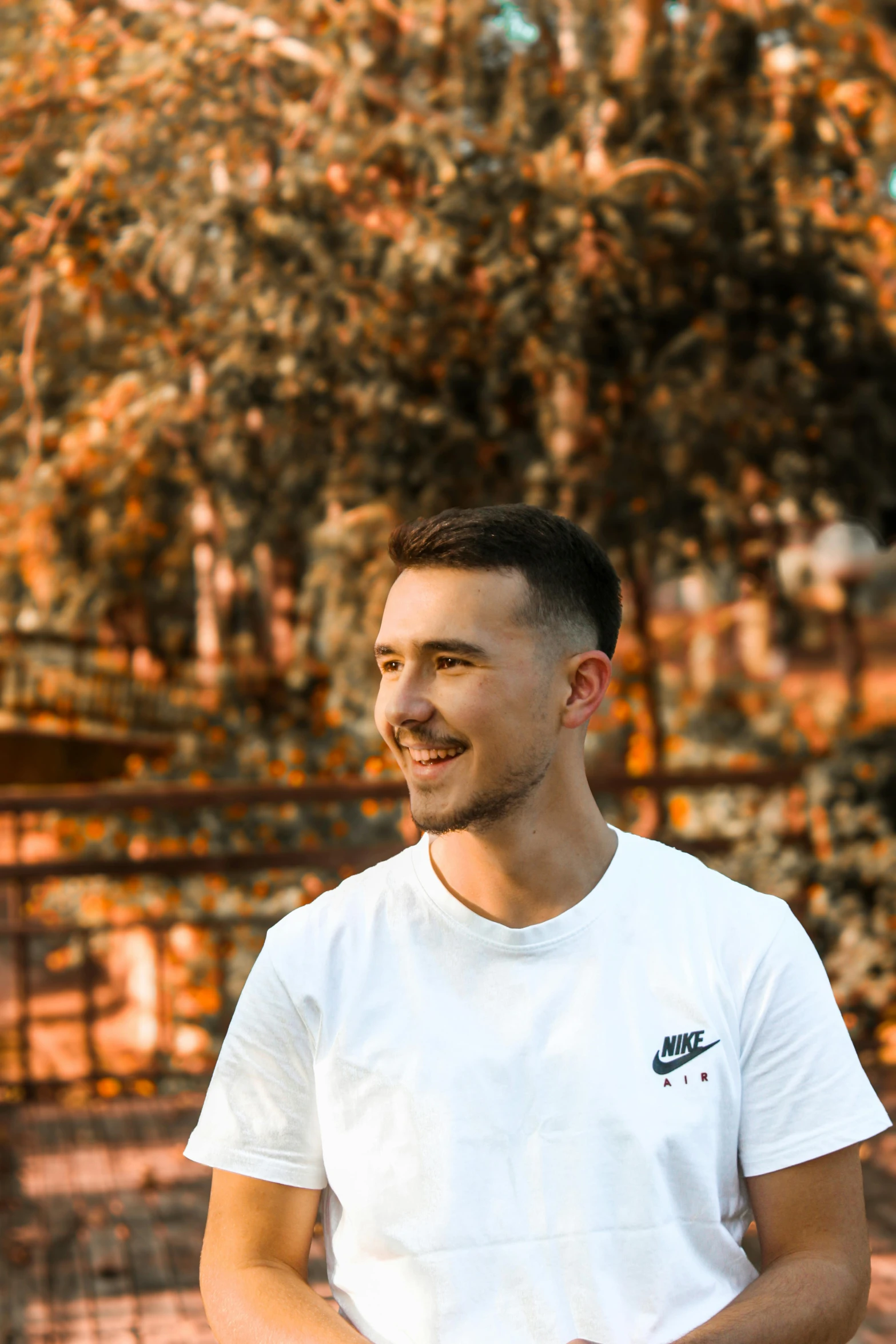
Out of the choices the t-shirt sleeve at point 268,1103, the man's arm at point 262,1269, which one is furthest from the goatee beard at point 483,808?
the man's arm at point 262,1269

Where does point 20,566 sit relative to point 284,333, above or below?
below

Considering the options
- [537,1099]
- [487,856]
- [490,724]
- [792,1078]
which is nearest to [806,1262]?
[792,1078]

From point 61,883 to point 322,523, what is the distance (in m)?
4.21

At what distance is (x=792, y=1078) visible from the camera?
1614mm

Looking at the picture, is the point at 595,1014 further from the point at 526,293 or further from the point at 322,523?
the point at 322,523

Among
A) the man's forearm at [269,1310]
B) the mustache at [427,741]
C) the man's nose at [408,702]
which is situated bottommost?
the man's forearm at [269,1310]

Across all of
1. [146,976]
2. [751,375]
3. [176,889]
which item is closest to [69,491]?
[176,889]

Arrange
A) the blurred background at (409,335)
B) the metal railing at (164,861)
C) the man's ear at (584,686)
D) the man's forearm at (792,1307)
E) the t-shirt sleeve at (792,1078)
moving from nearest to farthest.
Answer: the man's forearm at (792,1307), the t-shirt sleeve at (792,1078), the man's ear at (584,686), the blurred background at (409,335), the metal railing at (164,861)

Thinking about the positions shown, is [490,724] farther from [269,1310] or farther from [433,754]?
[269,1310]

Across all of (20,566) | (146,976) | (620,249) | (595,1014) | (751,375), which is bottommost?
(146,976)

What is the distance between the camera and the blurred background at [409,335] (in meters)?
5.11

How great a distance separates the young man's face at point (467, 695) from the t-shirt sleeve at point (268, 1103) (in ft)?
0.92

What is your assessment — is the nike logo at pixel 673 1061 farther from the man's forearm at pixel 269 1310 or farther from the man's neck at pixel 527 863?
the man's forearm at pixel 269 1310

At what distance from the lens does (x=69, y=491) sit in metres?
7.02
